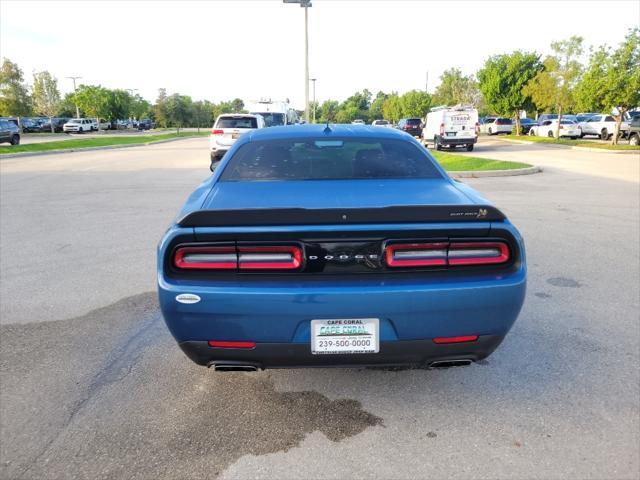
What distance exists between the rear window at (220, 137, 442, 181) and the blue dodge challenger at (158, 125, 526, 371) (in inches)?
41.2

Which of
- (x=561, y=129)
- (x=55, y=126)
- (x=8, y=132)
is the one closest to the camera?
(x=8, y=132)

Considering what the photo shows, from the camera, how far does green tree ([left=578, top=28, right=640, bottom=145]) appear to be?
78.6ft

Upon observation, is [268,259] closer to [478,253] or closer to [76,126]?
[478,253]

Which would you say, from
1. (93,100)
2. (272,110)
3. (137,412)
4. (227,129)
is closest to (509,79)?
(272,110)

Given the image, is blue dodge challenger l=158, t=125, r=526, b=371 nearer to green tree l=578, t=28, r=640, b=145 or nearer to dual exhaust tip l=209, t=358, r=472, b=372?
dual exhaust tip l=209, t=358, r=472, b=372

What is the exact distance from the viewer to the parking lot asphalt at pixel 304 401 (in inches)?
94.0

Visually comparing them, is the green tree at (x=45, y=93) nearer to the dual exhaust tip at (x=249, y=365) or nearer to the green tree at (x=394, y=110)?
the green tree at (x=394, y=110)

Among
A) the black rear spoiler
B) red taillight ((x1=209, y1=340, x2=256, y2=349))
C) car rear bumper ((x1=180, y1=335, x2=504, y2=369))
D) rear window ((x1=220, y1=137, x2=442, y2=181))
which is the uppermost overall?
rear window ((x1=220, y1=137, x2=442, y2=181))

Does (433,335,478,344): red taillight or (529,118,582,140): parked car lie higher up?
(433,335,478,344): red taillight

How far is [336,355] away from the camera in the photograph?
2428 millimetres

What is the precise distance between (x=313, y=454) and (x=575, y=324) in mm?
2695

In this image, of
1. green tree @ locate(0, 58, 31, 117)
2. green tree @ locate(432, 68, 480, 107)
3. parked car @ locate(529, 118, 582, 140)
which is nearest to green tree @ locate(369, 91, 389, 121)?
green tree @ locate(432, 68, 480, 107)

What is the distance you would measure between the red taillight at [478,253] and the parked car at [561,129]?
121ft

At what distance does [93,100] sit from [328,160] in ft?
229
